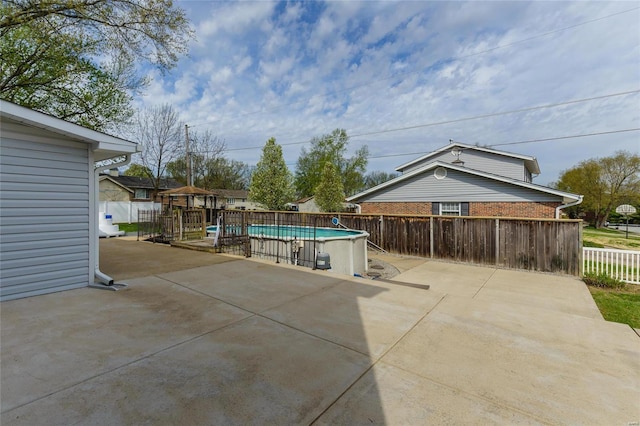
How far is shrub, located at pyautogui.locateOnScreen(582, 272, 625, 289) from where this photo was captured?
703cm

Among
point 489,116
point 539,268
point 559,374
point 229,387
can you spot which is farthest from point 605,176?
point 229,387

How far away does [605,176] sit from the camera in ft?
101

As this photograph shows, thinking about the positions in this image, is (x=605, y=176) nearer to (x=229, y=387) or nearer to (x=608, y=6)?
(x=608, y=6)

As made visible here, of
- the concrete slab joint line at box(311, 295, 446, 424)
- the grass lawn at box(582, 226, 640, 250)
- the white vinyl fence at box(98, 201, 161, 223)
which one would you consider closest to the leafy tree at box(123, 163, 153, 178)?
the white vinyl fence at box(98, 201, 161, 223)

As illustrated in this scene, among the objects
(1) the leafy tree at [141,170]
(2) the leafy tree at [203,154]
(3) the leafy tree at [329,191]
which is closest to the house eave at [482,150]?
(3) the leafy tree at [329,191]

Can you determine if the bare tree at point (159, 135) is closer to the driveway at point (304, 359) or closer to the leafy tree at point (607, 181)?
the driveway at point (304, 359)

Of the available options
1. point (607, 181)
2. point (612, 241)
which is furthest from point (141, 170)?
point (607, 181)

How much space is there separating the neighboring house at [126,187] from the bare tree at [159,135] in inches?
172

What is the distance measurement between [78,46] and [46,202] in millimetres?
8270

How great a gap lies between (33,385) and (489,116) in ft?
66.0

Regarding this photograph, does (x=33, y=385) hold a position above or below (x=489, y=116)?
below

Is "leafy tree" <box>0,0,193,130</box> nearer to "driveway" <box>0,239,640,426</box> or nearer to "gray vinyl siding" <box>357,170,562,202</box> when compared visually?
"driveway" <box>0,239,640,426</box>

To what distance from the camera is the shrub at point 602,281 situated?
7.03 metres

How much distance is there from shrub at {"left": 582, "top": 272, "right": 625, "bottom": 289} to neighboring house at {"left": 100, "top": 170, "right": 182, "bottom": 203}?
27285 mm
